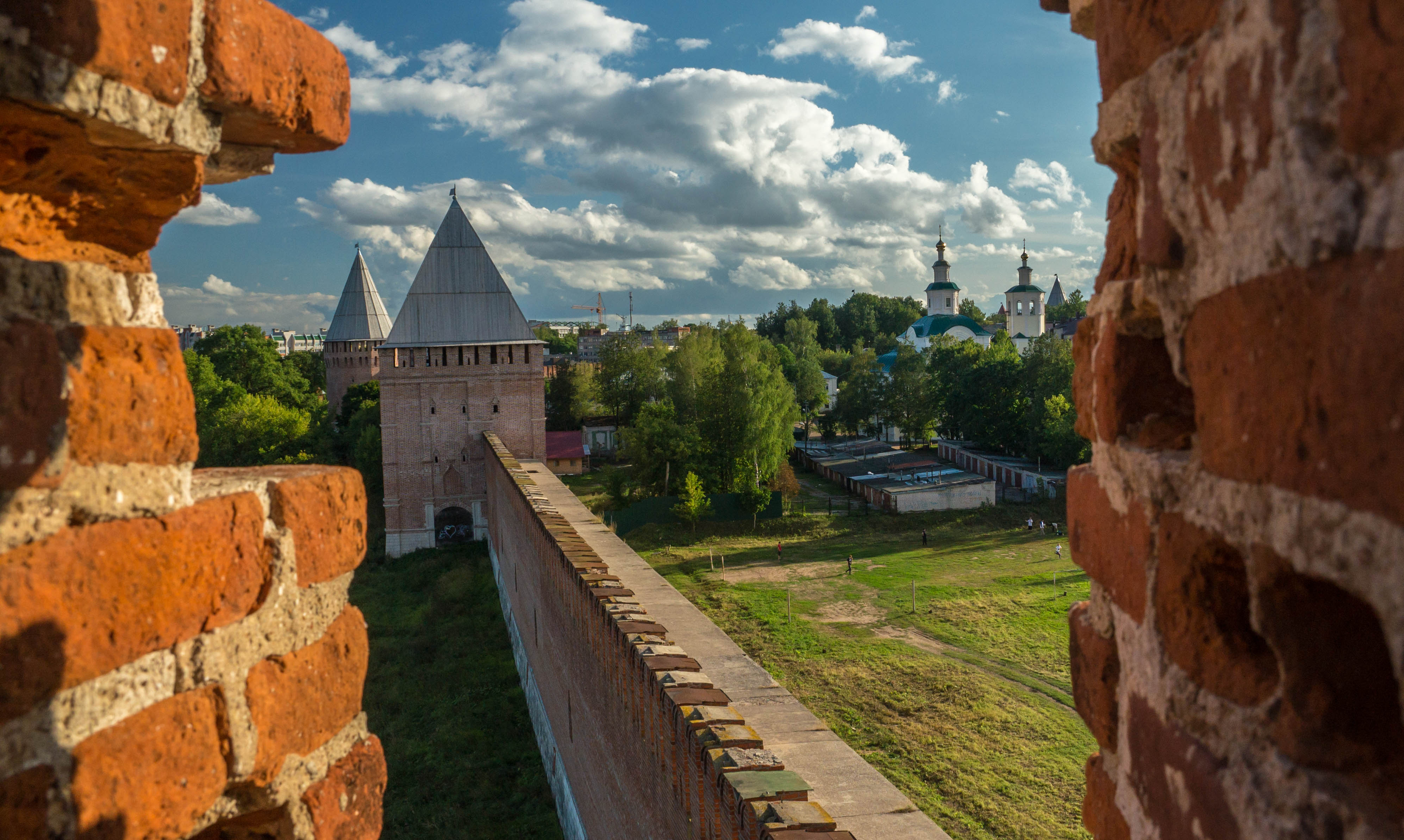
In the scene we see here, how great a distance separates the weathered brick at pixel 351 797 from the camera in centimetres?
192

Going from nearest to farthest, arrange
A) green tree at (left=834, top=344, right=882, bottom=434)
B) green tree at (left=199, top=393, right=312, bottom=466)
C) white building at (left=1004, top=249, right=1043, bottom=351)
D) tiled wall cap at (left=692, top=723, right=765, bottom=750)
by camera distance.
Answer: tiled wall cap at (left=692, top=723, right=765, bottom=750), green tree at (left=199, top=393, right=312, bottom=466), green tree at (left=834, top=344, right=882, bottom=434), white building at (left=1004, top=249, right=1043, bottom=351)

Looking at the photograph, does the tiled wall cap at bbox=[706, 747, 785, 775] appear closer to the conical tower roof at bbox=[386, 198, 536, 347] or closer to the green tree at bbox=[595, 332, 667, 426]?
the conical tower roof at bbox=[386, 198, 536, 347]

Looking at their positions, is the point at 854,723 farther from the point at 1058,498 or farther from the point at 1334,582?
the point at 1058,498

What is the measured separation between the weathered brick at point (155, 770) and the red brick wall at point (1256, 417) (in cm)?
154

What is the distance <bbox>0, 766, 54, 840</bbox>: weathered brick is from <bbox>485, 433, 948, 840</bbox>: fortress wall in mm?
3446

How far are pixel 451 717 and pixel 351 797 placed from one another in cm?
1458

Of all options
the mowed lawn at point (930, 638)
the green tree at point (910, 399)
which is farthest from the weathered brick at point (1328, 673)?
the green tree at point (910, 399)

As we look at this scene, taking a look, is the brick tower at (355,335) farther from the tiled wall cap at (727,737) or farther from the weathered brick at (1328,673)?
the weathered brick at (1328,673)

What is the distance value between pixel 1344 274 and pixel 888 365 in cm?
5905

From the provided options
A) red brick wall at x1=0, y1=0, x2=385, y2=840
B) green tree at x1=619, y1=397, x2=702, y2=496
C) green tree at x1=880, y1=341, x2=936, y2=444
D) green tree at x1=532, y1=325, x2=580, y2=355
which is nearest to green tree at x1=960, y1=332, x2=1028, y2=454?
green tree at x1=880, y1=341, x2=936, y2=444

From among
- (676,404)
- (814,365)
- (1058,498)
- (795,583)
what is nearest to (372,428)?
(676,404)

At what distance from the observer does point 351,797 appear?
202 centimetres

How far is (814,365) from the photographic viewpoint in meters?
57.3

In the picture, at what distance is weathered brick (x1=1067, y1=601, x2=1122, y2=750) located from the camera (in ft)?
5.36
